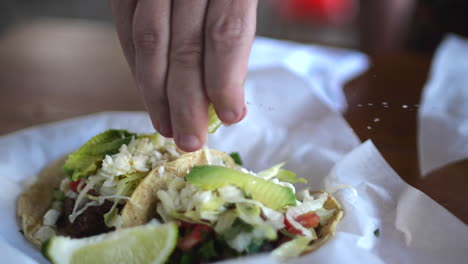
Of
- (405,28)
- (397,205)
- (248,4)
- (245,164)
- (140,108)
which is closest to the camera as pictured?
(248,4)

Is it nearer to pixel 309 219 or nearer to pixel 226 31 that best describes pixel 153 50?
pixel 226 31

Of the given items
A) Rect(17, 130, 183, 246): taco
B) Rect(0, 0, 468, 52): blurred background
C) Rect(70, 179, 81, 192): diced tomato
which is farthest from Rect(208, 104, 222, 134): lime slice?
Rect(0, 0, 468, 52): blurred background

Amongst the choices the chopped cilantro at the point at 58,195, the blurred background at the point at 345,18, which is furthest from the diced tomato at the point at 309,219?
the blurred background at the point at 345,18

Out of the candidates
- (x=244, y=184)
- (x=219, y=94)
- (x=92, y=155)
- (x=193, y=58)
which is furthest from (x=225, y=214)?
(x=92, y=155)

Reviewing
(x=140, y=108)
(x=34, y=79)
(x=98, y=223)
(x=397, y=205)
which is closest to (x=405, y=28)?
(x=140, y=108)

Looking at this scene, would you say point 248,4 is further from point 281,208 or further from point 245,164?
point 245,164

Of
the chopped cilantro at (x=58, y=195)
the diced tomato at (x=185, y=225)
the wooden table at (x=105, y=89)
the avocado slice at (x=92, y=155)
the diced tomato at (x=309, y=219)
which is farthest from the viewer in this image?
the wooden table at (x=105, y=89)

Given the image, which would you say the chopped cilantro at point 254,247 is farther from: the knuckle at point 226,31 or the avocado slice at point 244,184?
the knuckle at point 226,31
